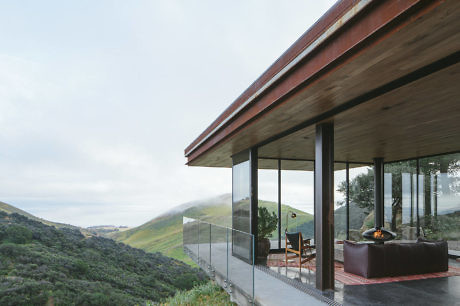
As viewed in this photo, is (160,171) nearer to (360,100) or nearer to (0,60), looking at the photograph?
(0,60)

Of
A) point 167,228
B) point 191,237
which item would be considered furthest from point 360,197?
point 167,228

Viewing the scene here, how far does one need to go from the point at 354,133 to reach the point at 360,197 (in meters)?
5.53

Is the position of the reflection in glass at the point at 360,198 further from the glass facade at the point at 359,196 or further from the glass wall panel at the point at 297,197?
the glass wall panel at the point at 297,197

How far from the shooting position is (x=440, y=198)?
29.8 feet

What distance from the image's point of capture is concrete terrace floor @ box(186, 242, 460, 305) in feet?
15.4

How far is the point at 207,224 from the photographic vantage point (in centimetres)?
779

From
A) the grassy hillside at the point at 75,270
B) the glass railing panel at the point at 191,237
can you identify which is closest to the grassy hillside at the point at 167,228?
the grassy hillside at the point at 75,270

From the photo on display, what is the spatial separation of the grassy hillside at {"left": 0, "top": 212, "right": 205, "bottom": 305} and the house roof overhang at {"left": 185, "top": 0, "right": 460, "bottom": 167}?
48.7ft

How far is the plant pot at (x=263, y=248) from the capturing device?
26.3 ft

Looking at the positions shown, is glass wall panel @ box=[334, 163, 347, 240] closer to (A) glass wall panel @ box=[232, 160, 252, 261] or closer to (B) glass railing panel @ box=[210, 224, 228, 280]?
(A) glass wall panel @ box=[232, 160, 252, 261]

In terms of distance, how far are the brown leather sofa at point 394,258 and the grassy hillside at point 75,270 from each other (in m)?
14.6

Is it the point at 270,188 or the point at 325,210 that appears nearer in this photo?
the point at 325,210

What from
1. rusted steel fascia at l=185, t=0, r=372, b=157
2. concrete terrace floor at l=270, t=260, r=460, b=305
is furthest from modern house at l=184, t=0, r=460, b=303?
concrete terrace floor at l=270, t=260, r=460, b=305

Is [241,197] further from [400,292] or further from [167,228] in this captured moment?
[167,228]
